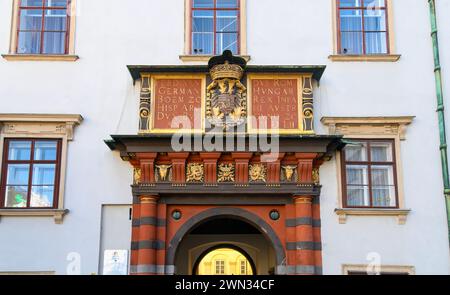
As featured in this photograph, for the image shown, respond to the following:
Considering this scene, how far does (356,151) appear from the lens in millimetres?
13156

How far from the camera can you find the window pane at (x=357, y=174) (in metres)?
13.0

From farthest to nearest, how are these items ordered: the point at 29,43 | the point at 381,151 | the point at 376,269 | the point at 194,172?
the point at 29,43
the point at 381,151
the point at 194,172
the point at 376,269

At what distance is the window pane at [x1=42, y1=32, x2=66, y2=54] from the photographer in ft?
45.0

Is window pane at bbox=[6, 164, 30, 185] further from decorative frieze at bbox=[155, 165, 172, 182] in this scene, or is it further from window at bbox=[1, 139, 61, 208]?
decorative frieze at bbox=[155, 165, 172, 182]

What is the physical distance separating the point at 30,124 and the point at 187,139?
3127 millimetres

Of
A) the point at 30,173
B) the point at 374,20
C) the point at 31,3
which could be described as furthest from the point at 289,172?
the point at 31,3

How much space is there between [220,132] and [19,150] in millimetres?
3955

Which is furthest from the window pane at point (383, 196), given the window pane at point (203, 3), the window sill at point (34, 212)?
the window sill at point (34, 212)

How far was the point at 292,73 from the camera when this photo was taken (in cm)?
1315

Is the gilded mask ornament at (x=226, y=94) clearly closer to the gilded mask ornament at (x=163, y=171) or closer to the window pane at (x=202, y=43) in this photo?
the window pane at (x=202, y=43)

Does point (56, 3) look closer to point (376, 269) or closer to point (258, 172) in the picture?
point (258, 172)

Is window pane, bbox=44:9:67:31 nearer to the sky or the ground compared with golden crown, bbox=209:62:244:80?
nearer to the sky

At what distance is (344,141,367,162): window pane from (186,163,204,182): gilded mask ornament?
286 cm

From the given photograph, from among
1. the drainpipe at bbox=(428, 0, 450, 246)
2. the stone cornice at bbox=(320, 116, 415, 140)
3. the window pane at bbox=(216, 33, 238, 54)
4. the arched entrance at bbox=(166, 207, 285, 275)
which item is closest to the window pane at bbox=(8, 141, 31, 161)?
the window pane at bbox=(216, 33, 238, 54)
